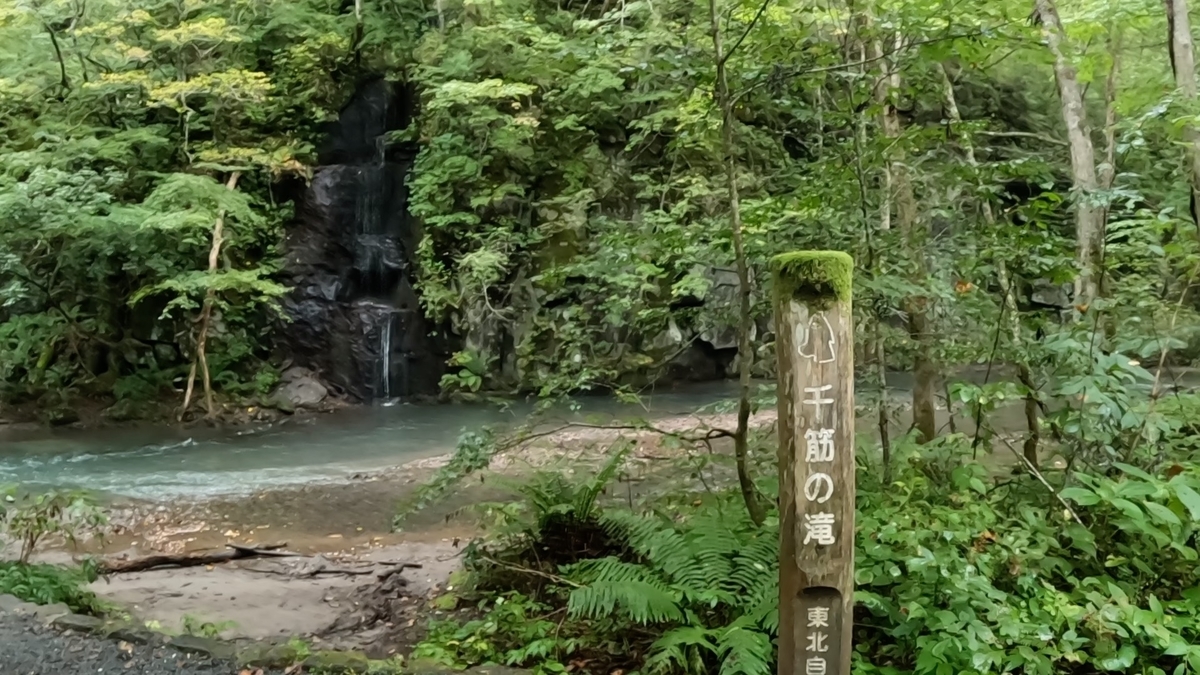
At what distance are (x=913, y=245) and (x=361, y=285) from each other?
1424 centimetres

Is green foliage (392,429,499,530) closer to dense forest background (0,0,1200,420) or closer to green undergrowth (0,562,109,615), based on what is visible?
green undergrowth (0,562,109,615)

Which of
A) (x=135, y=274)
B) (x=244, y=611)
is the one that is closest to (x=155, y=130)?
(x=135, y=274)

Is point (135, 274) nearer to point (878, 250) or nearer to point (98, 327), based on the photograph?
point (98, 327)

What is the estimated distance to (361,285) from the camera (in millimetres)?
16984

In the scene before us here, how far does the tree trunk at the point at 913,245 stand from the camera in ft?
14.7

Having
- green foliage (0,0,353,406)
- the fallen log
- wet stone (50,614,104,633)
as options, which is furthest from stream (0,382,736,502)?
wet stone (50,614,104,633)

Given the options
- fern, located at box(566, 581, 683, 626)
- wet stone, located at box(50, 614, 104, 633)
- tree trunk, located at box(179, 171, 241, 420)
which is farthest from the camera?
tree trunk, located at box(179, 171, 241, 420)

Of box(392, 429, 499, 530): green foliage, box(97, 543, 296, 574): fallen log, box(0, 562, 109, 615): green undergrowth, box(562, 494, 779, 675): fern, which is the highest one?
box(392, 429, 499, 530): green foliage

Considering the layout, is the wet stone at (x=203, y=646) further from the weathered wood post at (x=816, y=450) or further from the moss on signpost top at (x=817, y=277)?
the moss on signpost top at (x=817, y=277)

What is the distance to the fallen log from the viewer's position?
6.79 m

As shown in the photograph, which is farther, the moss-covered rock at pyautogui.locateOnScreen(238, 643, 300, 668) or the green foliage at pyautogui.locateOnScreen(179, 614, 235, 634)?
the green foliage at pyautogui.locateOnScreen(179, 614, 235, 634)

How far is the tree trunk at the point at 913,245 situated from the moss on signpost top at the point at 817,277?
167 centimetres

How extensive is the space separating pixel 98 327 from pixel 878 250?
50.3 feet

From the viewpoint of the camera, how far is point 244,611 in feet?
18.6
